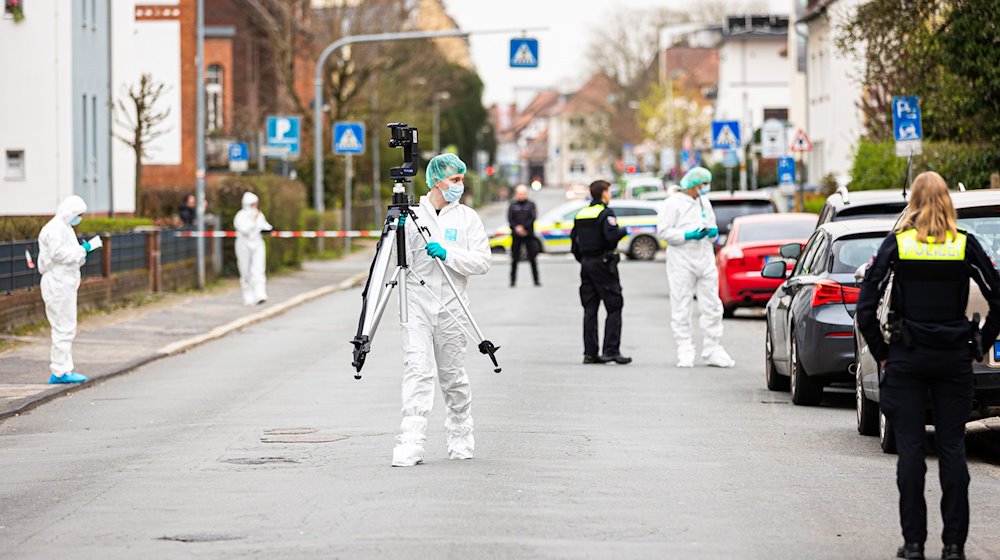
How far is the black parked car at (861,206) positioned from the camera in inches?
645

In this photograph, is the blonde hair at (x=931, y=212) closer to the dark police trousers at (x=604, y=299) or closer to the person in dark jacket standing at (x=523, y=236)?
the dark police trousers at (x=604, y=299)

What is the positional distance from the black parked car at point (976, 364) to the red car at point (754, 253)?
36.5 feet

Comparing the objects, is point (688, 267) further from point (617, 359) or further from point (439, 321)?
point (439, 321)

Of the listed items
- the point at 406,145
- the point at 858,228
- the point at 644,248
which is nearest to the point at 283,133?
the point at 644,248

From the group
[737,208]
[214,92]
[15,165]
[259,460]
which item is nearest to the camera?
[259,460]

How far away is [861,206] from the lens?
16453 millimetres

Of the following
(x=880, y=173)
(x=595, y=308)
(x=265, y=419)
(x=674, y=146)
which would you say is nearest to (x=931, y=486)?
(x=265, y=419)

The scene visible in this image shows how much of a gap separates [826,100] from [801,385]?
A: 4475 centimetres

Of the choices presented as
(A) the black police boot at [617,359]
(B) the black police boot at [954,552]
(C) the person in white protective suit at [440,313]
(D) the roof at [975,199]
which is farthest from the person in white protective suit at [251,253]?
(B) the black police boot at [954,552]

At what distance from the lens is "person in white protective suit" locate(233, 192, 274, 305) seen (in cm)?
2744

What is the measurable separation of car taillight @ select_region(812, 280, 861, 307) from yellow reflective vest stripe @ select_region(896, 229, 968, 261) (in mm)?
5165

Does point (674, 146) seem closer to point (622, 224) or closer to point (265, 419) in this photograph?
point (622, 224)

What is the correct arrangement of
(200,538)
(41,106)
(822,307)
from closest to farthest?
(200,538) → (822,307) → (41,106)

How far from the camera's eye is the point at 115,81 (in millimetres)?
43438
